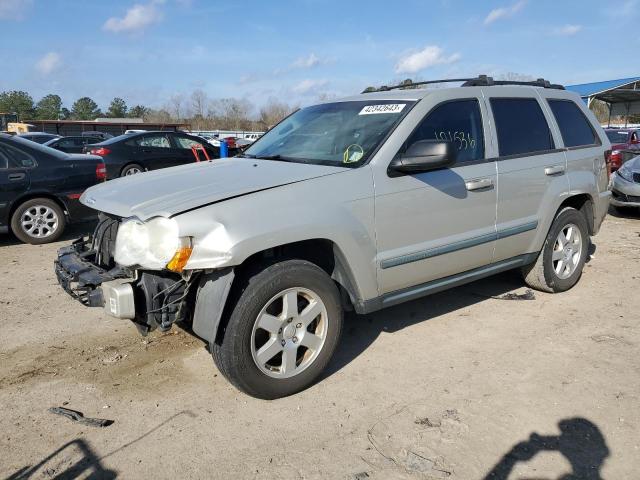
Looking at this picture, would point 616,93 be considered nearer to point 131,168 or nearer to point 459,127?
point 131,168

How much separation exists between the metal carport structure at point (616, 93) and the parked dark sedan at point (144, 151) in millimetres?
21391

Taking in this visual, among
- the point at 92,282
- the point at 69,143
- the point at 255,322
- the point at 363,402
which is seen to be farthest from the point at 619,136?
the point at 69,143

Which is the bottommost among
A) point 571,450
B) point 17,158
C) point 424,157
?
point 571,450

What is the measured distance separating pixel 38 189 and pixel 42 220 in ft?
1.38

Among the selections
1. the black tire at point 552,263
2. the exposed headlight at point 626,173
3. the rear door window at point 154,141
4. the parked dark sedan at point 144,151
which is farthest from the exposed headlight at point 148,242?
the rear door window at point 154,141

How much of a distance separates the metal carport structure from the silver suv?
25814mm

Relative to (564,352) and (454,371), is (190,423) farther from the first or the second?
(564,352)

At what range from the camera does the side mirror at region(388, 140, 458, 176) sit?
3424mm

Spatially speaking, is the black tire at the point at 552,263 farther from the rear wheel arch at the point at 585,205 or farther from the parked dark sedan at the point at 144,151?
the parked dark sedan at the point at 144,151

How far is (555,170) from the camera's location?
472cm

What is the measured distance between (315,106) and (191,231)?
220 cm

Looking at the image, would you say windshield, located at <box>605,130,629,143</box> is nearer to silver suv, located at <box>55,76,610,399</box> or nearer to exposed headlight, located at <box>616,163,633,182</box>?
exposed headlight, located at <box>616,163,633,182</box>

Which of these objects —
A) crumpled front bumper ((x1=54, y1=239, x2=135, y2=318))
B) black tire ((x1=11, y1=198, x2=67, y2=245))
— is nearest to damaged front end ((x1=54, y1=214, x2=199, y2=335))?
crumpled front bumper ((x1=54, y1=239, x2=135, y2=318))

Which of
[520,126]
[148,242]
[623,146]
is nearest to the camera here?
[148,242]
